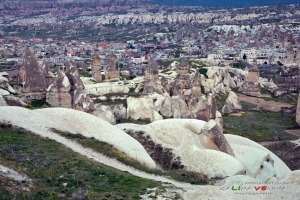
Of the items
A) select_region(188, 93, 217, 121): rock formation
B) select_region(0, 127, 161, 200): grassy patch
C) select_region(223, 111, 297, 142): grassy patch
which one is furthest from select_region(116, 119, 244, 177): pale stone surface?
select_region(223, 111, 297, 142): grassy patch

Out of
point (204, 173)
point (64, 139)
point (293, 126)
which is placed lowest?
point (293, 126)

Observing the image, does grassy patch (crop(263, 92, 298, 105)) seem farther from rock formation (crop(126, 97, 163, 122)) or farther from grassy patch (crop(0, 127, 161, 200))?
grassy patch (crop(0, 127, 161, 200))

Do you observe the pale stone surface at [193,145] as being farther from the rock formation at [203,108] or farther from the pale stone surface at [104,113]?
the rock formation at [203,108]

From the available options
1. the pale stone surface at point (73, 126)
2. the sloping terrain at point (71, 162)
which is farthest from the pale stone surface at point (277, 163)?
the pale stone surface at point (73, 126)

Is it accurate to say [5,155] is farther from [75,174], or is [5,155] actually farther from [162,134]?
[162,134]

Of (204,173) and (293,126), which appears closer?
(204,173)

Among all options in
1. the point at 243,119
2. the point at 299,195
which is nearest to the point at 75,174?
the point at 299,195

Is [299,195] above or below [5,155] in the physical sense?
below
